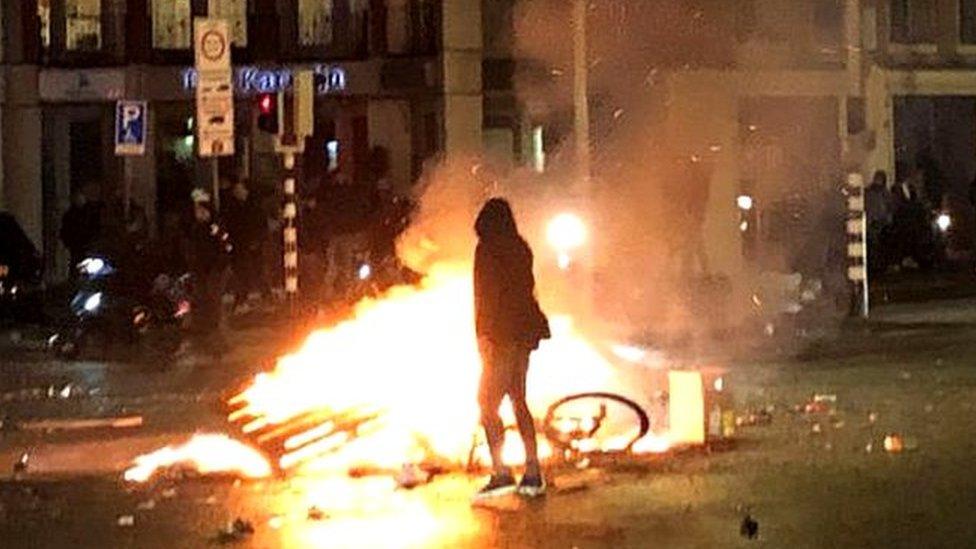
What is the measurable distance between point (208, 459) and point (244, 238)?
12669mm

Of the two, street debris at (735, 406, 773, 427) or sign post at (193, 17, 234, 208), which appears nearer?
street debris at (735, 406, 773, 427)

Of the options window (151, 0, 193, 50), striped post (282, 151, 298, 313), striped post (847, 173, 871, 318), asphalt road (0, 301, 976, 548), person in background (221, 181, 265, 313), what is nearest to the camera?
asphalt road (0, 301, 976, 548)

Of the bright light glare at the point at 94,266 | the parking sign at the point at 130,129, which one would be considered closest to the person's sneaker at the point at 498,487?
the bright light glare at the point at 94,266

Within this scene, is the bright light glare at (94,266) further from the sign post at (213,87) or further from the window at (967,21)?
the window at (967,21)

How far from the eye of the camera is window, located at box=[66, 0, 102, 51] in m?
36.1

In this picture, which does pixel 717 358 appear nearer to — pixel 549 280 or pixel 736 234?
pixel 549 280

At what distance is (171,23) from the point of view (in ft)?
120

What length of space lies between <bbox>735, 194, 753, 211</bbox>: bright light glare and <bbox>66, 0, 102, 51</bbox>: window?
12153 mm

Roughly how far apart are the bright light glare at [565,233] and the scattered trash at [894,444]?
31.0ft

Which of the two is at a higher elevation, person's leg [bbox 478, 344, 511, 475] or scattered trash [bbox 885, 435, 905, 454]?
person's leg [bbox 478, 344, 511, 475]

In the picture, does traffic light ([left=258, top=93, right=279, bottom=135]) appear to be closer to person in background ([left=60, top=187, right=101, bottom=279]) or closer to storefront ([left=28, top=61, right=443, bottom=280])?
person in background ([left=60, top=187, right=101, bottom=279])

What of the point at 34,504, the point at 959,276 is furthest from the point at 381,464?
the point at 959,276

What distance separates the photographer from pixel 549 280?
74.2 ft

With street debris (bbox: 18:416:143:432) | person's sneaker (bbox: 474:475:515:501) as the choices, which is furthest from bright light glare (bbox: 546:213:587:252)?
person's sneaker (bbox: 474:475:515:501)
